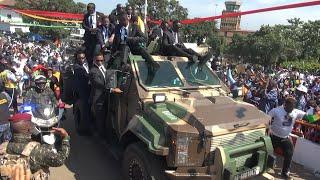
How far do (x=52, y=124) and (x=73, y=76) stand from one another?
206 cm

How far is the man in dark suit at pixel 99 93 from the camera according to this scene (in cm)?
723

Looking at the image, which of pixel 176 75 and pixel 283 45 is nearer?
pixel 176 75

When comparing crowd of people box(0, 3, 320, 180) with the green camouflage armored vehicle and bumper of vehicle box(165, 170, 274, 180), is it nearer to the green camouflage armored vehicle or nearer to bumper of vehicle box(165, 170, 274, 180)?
the green camouflage armored vehicle

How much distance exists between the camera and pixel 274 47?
56.1 metres

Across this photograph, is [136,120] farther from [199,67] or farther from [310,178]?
[310,178]

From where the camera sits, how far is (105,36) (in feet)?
30.3

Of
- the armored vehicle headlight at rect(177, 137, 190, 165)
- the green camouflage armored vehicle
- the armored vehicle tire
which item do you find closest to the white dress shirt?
the green camouflage armored vehicle

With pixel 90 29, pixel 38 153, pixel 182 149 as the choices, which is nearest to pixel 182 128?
pixel 182 149

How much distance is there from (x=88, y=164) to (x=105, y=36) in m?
3.19

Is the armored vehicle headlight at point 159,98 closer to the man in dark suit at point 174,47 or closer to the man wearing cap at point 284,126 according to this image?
the man in dark suit at point 174,47

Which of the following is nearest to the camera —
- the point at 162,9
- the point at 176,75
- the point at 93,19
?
the point at 176,75

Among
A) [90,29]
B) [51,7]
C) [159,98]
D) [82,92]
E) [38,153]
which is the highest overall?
[51,7]

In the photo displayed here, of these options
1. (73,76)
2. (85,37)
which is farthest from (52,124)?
(85,37)

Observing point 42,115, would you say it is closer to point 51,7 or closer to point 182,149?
point 182,149
